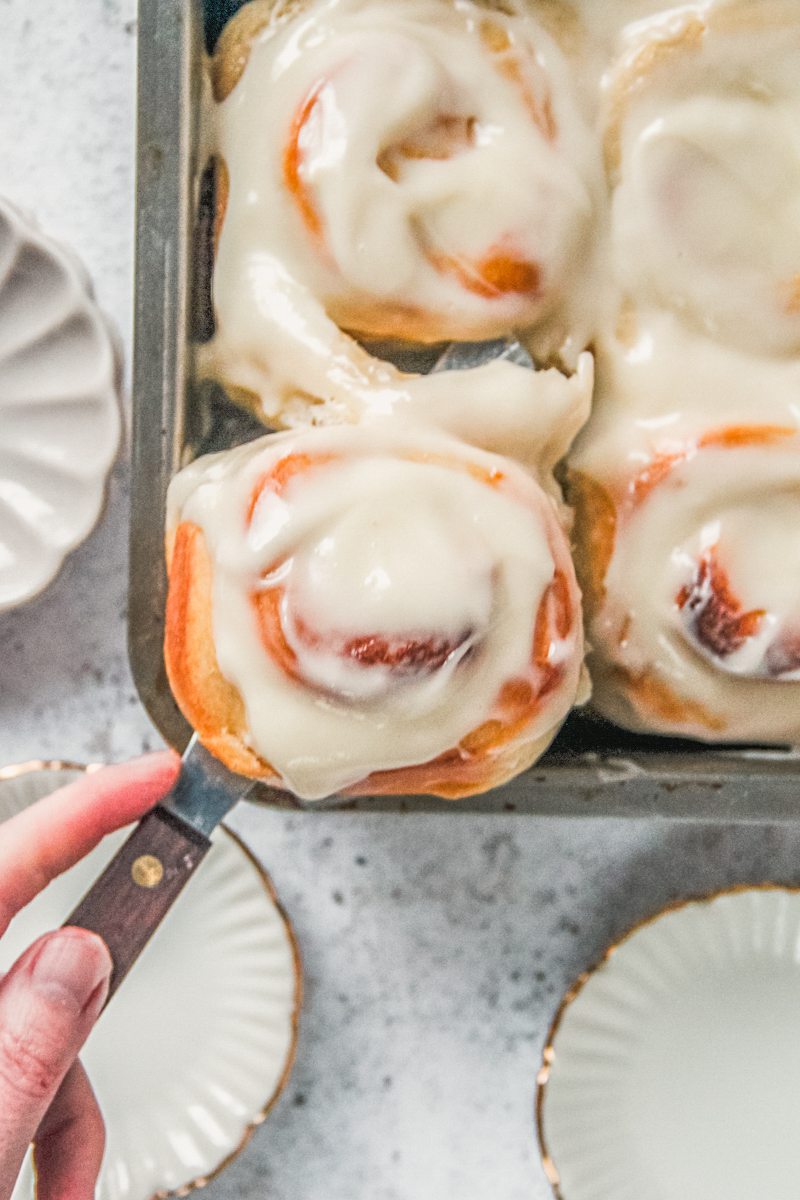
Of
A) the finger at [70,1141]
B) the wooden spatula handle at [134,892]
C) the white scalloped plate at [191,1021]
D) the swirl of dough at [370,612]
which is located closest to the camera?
the swirl of dough at [370,612]

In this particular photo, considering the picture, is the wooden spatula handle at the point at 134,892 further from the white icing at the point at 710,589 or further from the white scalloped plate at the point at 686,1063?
the white scalloped plate at the point at 686,1063

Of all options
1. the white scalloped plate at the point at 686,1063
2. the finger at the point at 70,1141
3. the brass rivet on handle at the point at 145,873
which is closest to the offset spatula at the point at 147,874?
the brass rivet on handle at the point at 145,873

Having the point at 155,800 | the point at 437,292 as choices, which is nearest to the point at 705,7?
the point at 437,292

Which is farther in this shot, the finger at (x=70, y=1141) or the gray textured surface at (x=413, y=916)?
the gray textured surface at (x=413, y=916)

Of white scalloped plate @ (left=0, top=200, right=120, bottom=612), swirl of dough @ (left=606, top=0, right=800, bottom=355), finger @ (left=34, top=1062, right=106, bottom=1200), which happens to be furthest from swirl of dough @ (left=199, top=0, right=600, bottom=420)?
finger @ (left=34, top=1062, right=106, bottom=1200)

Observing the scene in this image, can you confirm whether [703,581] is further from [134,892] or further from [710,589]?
[134,892]

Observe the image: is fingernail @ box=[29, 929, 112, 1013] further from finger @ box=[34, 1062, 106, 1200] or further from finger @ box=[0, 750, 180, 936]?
finger @ box=[34, 1062, 106, 1200]

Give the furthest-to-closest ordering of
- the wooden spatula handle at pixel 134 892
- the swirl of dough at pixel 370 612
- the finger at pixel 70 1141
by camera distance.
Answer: the finger at pixel 70 1141 → the wooden spatula handle at pixel 134 892 → the swirl of dough at pixel 370 612
